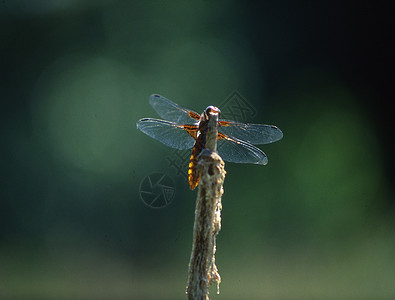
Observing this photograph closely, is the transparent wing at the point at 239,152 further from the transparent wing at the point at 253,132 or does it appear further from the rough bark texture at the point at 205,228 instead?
the rough bark texture at the point at 205,228

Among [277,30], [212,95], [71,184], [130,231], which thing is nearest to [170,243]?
[130,231]

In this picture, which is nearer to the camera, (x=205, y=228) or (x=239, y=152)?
(x=205, y=228)

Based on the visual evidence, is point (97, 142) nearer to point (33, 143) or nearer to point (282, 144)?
point (33, 143)

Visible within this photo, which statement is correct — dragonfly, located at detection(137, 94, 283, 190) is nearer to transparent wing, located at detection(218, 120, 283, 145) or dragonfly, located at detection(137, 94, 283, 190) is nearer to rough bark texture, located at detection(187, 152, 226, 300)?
transparent wing, located at detection(218, 120, 283, 145)

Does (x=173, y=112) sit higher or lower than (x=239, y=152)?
higher

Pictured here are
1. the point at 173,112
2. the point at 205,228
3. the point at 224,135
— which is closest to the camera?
the point at 205,228

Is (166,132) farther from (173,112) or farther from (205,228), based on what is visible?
(205,228)

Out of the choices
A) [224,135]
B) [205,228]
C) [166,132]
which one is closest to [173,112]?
[166,132]

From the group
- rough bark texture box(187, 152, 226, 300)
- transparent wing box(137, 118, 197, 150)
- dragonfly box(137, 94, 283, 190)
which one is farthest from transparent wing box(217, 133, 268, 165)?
rough bark texture box(187, 152, 226, 300)
